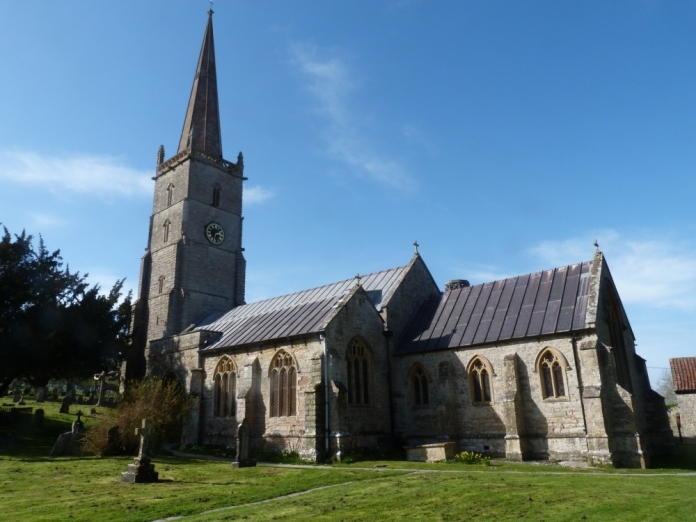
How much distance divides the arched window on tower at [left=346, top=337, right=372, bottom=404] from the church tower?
1586cm

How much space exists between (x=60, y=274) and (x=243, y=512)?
2490 centimetres

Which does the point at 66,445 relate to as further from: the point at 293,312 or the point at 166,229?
the point at 166,229

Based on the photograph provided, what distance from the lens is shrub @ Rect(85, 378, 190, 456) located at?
73.5 feet

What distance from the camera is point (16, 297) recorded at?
1096 inches

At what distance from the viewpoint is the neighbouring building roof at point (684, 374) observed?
3394cm

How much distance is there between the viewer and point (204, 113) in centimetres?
4256

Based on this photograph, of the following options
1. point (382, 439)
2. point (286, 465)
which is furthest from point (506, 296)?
point (286, 465)

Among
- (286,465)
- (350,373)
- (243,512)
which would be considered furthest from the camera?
(350,373)

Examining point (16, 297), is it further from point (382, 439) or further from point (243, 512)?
point (243, 512)

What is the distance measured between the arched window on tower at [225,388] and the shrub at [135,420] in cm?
157

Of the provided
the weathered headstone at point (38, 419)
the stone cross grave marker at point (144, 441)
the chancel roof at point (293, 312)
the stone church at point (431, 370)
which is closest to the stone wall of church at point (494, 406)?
the stone church at point (431, 370)

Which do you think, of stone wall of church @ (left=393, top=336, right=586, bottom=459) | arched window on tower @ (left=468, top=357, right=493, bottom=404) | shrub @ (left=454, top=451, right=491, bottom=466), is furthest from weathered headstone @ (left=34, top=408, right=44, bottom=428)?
arched window on tower @ (left=468, top=357, right=493, bottom=404)

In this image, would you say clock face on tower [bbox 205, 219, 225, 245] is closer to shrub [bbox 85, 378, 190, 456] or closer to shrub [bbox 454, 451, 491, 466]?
shrub [bbox 85, 378, 190, 456]

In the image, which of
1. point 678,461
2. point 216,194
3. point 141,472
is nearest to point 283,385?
point 141,472
